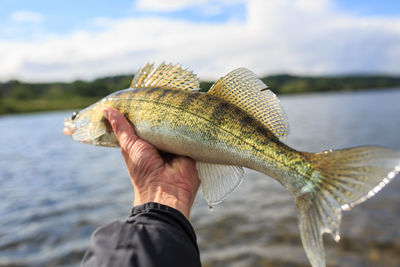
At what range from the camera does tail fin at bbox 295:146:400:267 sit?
2055mm

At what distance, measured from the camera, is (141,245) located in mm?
1719

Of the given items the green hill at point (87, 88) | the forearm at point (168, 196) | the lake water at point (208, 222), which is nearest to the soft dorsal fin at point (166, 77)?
the forearm at point (168, 196)

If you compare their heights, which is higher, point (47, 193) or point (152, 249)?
point (152, 249)

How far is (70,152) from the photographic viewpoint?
69.9ft

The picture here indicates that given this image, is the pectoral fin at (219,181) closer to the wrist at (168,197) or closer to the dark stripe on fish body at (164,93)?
the wrist at (168,197)

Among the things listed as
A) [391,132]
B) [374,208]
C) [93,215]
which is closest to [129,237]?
[93,215]

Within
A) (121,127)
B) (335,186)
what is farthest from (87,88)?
(335,186)

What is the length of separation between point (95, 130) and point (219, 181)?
1768 millimetres

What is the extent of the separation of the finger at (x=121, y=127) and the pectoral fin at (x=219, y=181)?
3.09 ft

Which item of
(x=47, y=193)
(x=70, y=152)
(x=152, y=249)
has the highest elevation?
(x=152, y=249)

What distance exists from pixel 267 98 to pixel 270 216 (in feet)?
22.4

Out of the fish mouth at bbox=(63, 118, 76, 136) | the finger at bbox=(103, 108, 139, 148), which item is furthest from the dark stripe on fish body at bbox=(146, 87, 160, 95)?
the fish mouth at bbox=(63, 118, 76, 136)

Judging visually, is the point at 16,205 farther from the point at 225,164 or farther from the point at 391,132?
the point at 391,132

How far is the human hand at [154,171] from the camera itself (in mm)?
2840
